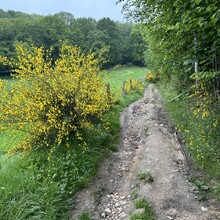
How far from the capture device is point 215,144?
15.8 ft

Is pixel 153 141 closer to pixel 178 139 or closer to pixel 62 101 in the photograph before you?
pixel 178 139

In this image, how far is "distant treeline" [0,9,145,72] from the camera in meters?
48.0

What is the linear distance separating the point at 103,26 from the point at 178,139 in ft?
221

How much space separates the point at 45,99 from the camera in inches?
226

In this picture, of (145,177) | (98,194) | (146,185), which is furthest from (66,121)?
(146,185)

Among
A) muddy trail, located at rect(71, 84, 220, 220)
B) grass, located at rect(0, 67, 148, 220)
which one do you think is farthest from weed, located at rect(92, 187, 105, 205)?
grass, located at rect(0, 67, 148, 220)

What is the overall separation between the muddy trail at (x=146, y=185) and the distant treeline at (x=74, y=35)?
3715cm

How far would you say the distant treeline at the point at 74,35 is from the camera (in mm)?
48000

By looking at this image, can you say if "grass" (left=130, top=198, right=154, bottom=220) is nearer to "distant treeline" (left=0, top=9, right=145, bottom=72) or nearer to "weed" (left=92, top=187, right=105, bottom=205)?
"weed" (left=92, top=187, right=105, bottom=205)

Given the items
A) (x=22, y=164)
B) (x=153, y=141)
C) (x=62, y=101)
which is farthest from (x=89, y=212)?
(x=153, y=141)

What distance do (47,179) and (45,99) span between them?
2128 mm

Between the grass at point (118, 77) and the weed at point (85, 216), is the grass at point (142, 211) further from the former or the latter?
the grass at point (118, 77)

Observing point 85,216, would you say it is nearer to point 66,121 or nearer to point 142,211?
point 142,211

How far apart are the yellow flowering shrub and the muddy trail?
56.8 inches
